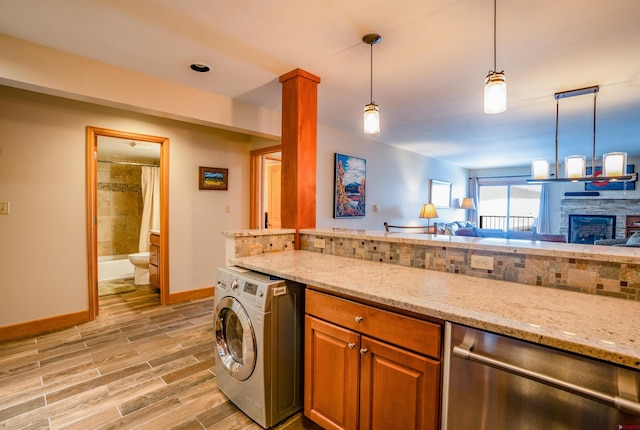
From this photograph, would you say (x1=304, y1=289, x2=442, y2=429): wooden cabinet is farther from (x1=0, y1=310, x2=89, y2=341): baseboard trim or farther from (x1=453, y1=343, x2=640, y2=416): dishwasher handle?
(x1=0, y1=310, x2=89, y2=341): baseboard trim

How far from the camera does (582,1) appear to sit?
161 cm

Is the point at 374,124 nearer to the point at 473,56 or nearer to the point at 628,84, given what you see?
the point at 473,56

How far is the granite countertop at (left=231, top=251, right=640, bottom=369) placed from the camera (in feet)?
2.81

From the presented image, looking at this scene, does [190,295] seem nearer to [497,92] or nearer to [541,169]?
[497,92]

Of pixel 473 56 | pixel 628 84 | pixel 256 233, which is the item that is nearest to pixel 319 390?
pixel 256 233

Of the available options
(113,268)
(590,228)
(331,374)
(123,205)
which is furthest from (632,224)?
(123,205)

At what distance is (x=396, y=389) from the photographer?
123 centimetres

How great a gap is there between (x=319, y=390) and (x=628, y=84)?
3628mm

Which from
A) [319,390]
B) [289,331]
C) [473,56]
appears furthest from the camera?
[473,56]

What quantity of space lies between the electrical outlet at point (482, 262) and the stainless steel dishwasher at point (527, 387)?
24.6 inches

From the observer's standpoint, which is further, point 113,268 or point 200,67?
point 113,268

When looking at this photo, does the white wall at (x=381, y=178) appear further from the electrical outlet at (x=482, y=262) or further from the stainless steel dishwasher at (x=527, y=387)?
the stainless steel dishwasher at (x=527, y=387)

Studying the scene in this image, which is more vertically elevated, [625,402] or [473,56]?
[473,56]

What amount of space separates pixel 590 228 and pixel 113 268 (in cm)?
959
